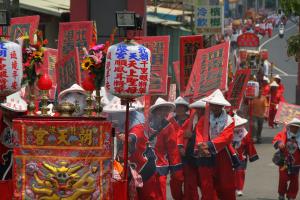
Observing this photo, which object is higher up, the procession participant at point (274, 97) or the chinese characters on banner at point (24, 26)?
the chinese characters on banner at point (24, 26)

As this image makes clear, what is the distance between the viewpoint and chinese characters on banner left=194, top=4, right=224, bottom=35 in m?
21.8

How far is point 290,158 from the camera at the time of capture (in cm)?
1512

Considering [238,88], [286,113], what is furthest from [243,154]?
[238,88]

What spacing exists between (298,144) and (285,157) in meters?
0.28

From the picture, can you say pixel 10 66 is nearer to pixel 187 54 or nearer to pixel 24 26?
pixel 24 26

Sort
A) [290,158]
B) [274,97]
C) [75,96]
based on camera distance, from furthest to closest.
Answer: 1. [274,97]
2. [290,158]
3. [75,96]

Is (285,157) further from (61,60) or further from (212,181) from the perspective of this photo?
(61,60)

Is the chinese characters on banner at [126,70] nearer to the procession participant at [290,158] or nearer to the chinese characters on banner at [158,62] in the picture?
the chinese characters on banner at [158,62]

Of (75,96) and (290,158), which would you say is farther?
(290,158)

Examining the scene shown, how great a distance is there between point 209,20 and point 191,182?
8971 millimetres

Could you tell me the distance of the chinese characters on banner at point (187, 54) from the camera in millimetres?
14094

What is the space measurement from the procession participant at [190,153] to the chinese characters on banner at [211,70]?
0.83ft

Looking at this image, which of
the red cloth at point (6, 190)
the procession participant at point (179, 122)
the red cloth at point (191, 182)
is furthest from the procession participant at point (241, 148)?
the red cloth at point (6, 190)

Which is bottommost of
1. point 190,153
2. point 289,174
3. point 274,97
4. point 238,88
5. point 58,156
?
point 289,174
